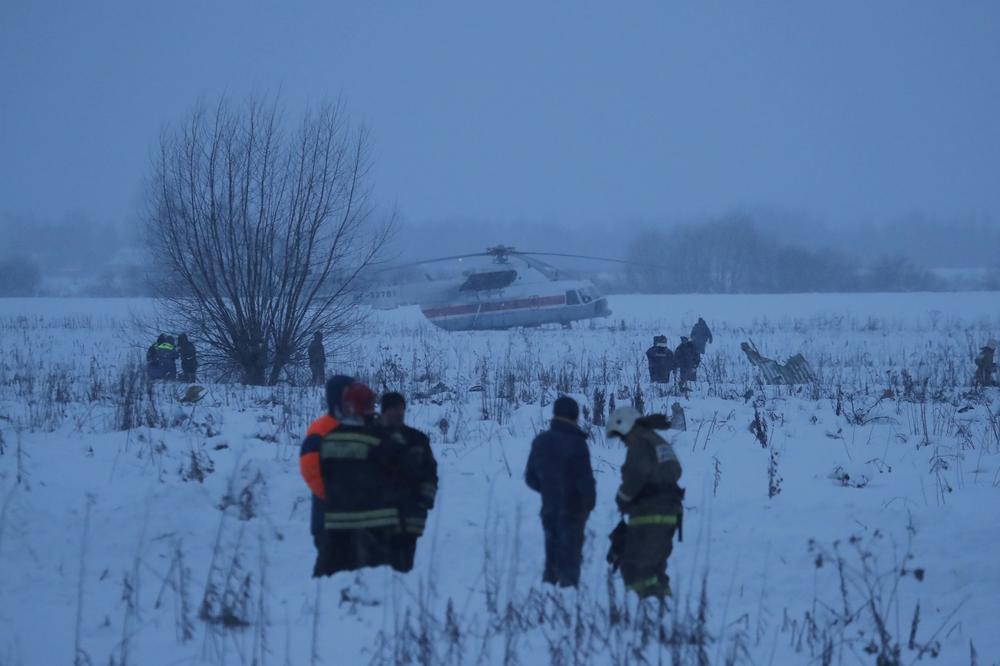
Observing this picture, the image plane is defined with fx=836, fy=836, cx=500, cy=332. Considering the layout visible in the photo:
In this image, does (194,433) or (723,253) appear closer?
(194,433)

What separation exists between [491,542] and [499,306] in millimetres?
26476

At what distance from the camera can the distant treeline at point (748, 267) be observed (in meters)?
79.9

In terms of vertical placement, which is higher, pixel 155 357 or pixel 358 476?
pixel 155 357

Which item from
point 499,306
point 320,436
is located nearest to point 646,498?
point 320,436

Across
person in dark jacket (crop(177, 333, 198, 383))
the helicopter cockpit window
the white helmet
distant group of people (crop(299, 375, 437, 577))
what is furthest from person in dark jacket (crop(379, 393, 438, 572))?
the helicopter cockpit window

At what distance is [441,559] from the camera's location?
6492 mm

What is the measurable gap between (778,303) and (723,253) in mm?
42501

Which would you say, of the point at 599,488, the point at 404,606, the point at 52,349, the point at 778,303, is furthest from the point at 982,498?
the point at 778,303

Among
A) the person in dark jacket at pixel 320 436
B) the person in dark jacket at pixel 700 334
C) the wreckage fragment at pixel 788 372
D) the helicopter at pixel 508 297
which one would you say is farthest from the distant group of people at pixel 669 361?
the helicopter at pixel 508 297

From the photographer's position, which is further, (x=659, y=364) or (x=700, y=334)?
(x=700, y=334)

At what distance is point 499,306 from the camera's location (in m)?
33.0

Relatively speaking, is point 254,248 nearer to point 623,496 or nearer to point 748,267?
point 623,496

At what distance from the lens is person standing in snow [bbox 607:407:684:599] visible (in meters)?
5.11

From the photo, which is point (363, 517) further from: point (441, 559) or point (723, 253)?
point (723, 253)
